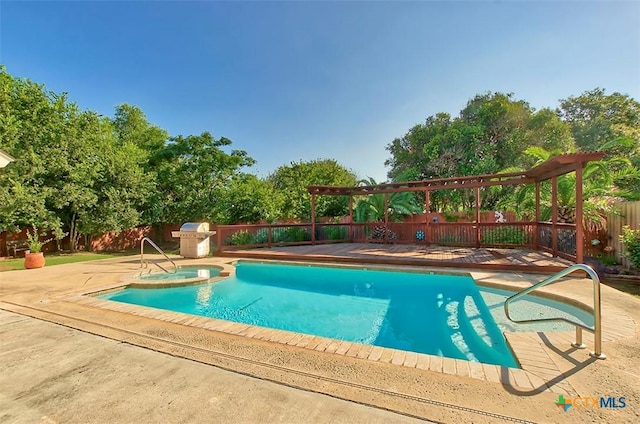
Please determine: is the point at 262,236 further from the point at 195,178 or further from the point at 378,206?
the point at 195,178

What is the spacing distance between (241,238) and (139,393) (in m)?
9.81

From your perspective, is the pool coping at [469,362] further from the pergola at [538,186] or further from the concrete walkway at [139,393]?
the pergola at [538,186]

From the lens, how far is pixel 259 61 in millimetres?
13602

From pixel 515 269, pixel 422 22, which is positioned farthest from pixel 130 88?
pixel 515 269

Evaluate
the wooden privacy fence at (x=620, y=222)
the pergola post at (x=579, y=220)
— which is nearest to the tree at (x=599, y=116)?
the wooden privacy fence at (x=620, y=222)

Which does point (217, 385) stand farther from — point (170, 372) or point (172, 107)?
point (172, 107)

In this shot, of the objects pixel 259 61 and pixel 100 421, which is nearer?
pixel 100 421

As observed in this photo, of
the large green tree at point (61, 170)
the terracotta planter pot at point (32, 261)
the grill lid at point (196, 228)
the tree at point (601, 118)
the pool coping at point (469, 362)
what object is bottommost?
the pool coping at point (469, 362)

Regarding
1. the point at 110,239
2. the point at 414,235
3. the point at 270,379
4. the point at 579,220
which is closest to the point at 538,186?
the point at 579,220

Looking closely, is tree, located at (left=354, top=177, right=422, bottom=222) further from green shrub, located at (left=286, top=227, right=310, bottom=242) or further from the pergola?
green shrub, located at (left=286, top=227, right=310, bottom=242)

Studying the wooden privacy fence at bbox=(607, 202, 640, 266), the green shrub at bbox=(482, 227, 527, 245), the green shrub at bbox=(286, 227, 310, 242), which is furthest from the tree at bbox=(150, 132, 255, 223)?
the wooden privacy fence at bbox=(607, 202, 640, 266)

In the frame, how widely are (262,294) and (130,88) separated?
15.1 metres

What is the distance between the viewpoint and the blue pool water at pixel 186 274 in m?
7.85

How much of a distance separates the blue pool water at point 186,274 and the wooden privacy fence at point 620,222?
11.4 metres
